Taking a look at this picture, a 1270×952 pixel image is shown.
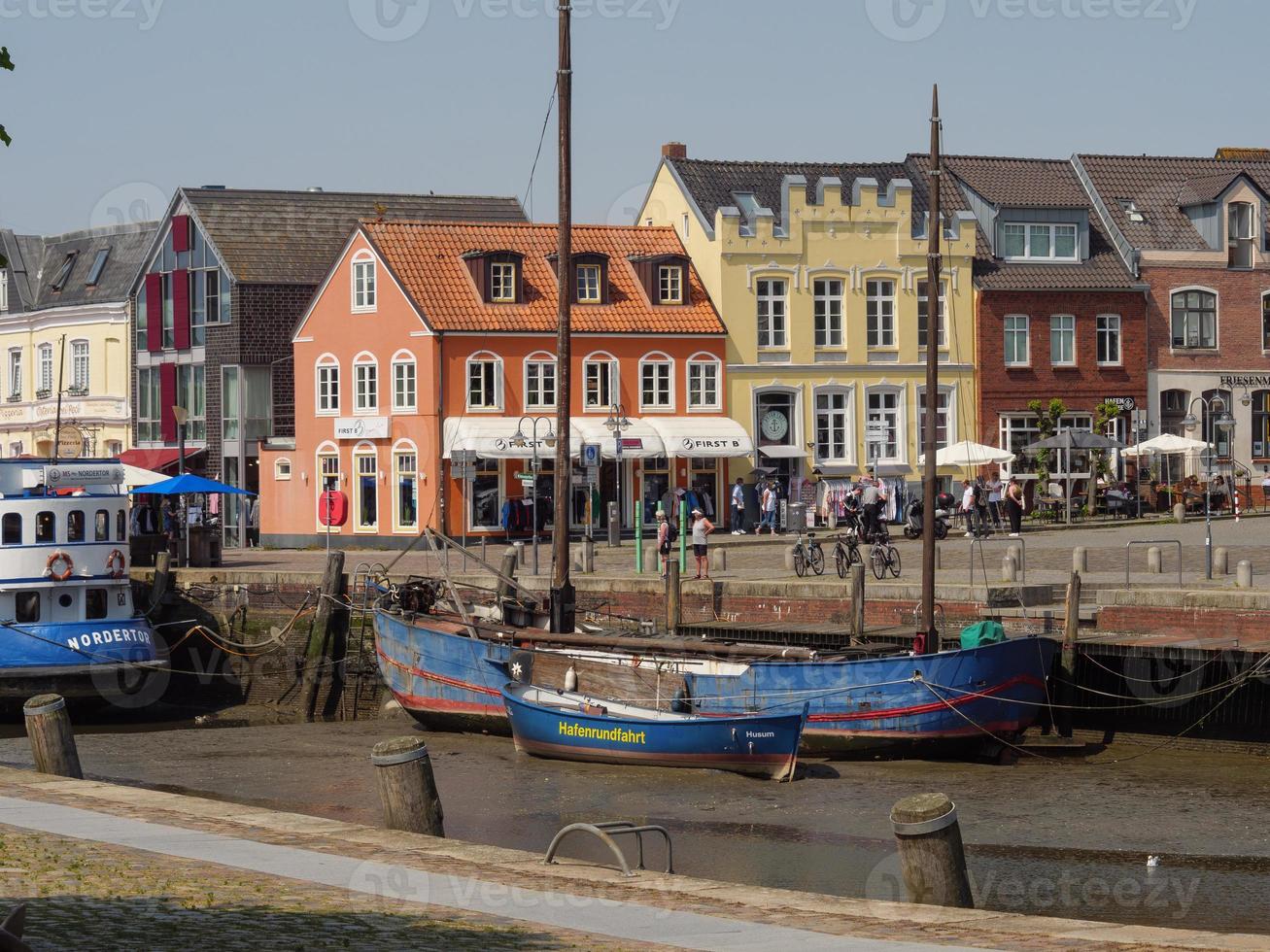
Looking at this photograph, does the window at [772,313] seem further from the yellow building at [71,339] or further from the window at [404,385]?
the yellow building at [71,339]

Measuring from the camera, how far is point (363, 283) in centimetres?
5062

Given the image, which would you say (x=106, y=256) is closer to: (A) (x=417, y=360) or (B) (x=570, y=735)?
(A) (x=417, y=360)

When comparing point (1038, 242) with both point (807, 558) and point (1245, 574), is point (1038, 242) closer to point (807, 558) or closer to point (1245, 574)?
point (807, 558)

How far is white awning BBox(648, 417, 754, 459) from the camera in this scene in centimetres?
4994

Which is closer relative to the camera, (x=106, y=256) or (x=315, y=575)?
(x=315, y=575)

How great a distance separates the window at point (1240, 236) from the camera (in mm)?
55228

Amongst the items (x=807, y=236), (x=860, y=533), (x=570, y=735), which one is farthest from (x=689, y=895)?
(x=807, y=236)

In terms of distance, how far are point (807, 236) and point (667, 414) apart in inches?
255

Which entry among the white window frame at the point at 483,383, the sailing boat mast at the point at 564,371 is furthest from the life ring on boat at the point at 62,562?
the white window frame at the point at 483,383

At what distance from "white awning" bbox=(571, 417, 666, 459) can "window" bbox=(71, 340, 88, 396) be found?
71.4 ft

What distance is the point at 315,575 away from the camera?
121 ft

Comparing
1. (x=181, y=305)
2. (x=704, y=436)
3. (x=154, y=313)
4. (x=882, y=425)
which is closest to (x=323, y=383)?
(x=181, y=305)

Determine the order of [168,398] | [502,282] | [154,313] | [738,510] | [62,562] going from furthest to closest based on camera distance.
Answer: [154,313], [168,398], [502,282], [738,510], [62,562]

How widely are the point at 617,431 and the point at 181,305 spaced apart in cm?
2178
